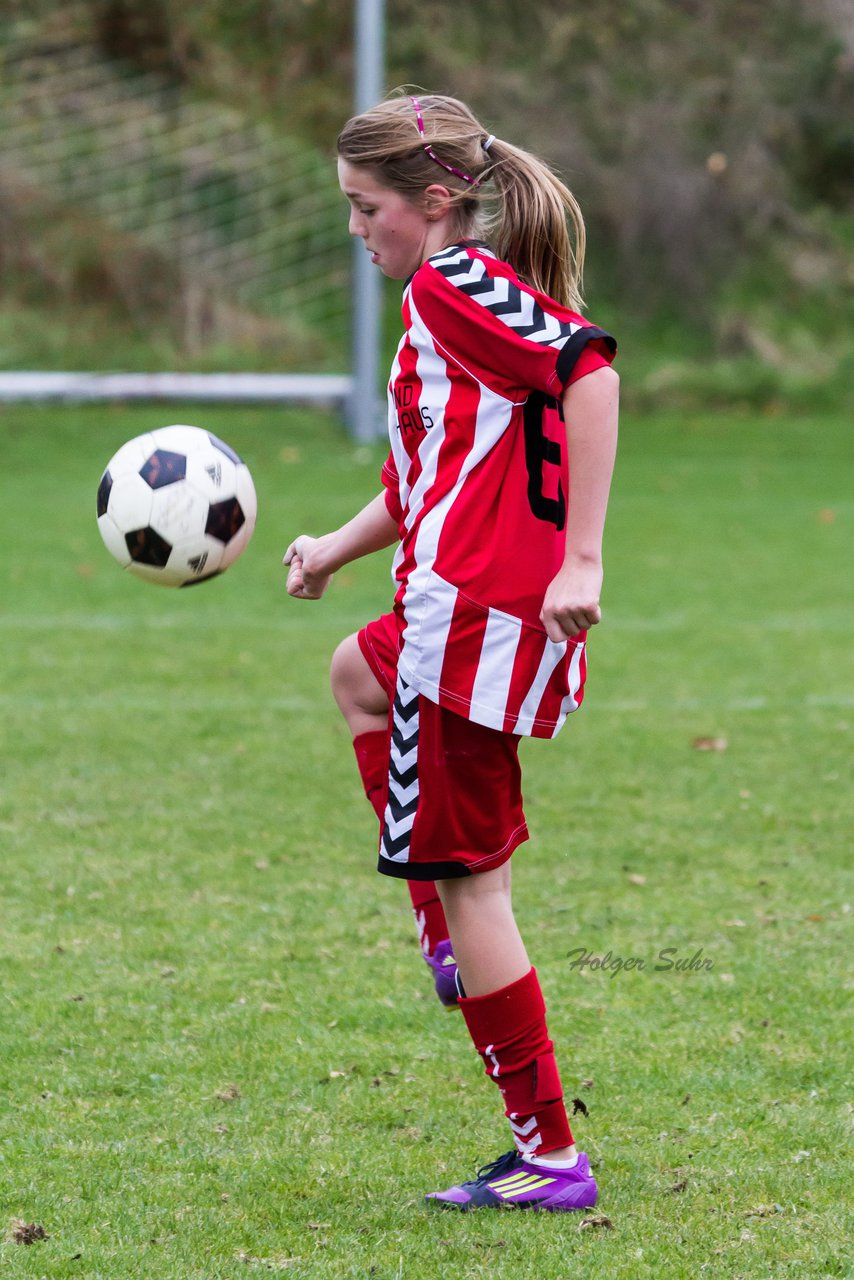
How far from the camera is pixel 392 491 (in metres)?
2.96

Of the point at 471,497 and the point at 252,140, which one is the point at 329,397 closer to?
the point at 252,140

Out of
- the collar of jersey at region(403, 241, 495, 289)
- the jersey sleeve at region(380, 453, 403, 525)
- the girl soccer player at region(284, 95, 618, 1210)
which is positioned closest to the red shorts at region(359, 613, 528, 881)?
the girl soccer player at region(284, 95, 618, 1210)

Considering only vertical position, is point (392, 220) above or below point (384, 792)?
above

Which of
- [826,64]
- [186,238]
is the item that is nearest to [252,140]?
[186,238]

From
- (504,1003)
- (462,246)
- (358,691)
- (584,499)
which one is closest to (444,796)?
(504,1003)

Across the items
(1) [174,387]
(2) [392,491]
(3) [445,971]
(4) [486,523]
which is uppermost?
(4) [486,523]

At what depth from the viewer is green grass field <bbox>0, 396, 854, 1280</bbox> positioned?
267 cm

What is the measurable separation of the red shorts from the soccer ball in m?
0.83

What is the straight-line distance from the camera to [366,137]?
2674mm

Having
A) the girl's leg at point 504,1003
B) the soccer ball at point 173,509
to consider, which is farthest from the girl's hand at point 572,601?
the soccer ball at point 173,509

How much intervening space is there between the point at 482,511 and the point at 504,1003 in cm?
79

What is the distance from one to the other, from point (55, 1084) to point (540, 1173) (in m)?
1.02

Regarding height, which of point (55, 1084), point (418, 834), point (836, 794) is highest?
point (418, 834)

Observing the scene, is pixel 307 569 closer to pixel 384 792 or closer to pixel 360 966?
pixel 384 792
